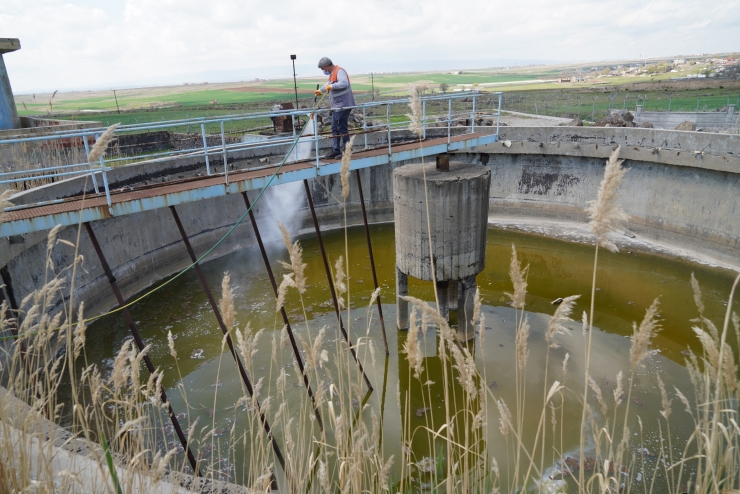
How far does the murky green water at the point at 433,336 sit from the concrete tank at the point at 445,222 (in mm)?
1409

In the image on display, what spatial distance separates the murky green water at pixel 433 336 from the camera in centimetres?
666

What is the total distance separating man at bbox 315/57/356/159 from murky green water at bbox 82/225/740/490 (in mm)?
3281

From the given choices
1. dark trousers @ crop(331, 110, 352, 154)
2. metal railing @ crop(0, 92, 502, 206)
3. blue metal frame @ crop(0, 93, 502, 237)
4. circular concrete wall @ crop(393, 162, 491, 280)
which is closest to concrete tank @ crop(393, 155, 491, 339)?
circular concrete wall @ crop(393, 162, 491, 280)

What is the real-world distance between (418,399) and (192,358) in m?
4.07

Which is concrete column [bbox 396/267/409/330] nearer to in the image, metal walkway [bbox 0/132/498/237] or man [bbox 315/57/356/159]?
metal walkway [bbox 0/132/498/237]

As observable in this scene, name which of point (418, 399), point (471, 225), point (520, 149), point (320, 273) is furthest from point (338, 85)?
point (520, 149)

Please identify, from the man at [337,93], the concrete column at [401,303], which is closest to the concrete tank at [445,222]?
the concrete column at [401,303]

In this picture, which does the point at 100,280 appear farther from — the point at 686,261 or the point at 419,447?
the point at 686,261

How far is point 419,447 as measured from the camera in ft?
20.5

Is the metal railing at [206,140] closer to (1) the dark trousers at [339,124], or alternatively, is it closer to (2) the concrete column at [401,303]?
(1) the dark trousers at [339,124]

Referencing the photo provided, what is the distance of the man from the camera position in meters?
7.11

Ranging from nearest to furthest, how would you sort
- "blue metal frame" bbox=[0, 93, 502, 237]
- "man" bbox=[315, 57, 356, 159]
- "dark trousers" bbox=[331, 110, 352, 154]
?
"blue metal frame" bbox=[0, 93, 502, 237] < "man" bbox=[315, 57, 356, 159] < "dark trousers" bbox=[331, 110, 352, 154]

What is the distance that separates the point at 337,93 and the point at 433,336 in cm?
463

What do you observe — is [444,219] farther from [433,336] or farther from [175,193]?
[175,193]
